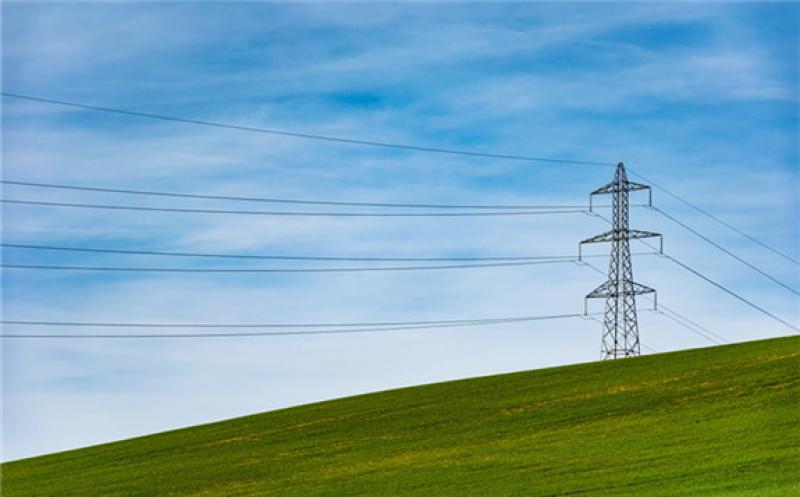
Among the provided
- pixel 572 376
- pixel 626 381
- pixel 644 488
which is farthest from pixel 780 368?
pixel 644 488

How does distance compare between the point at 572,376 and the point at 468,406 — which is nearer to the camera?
the point at 468,406

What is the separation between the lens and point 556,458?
2700 cm

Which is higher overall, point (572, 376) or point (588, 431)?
point (572, 376)

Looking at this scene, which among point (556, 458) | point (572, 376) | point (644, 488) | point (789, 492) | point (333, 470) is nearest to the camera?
point (789, 492)

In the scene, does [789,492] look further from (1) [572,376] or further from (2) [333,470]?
(1) [572,376]

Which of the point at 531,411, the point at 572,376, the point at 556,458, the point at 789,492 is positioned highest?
the point at 572,376

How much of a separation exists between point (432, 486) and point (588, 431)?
6.56m

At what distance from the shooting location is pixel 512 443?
29953 millimetres

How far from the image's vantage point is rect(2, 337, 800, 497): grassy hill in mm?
24453

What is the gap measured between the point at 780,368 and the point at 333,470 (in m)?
14.7

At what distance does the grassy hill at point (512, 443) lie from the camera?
963 inches

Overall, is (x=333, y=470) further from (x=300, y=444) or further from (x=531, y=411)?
(x=531, y=411)

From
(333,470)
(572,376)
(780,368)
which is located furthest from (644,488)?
(572,376)

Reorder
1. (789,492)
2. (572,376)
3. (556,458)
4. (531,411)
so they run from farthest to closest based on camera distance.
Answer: (572,376), (531,411), (556,458), (789,492)
